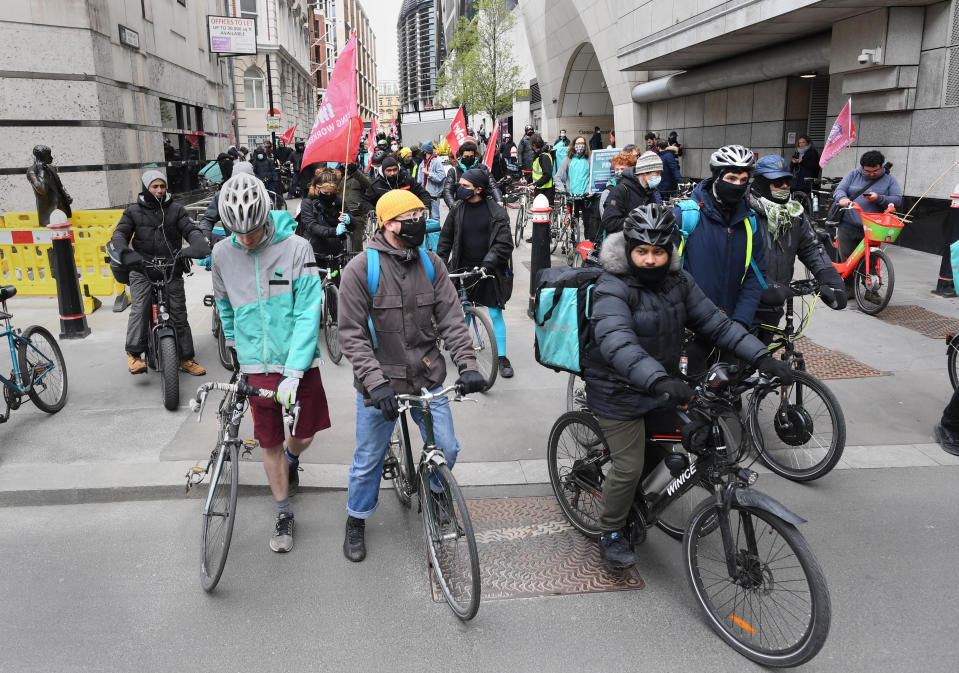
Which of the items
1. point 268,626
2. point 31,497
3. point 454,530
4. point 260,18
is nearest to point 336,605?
point 268,626

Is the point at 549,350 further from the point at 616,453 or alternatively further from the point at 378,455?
the point at 378,455

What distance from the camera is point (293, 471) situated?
4859mm

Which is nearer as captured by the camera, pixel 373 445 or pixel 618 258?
pixel 618 258

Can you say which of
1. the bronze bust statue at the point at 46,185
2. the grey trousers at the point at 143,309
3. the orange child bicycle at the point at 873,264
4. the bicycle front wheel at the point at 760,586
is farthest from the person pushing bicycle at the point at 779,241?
the bronze bust statue at the point at 46,185

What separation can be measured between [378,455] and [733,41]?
1630cm

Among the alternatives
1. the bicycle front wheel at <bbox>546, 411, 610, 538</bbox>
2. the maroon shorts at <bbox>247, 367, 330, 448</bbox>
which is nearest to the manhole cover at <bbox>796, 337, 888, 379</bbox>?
the bicycle front wheel at <bbox>546, 411, 610, 538</bbox>

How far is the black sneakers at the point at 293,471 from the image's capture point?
4.77 metres

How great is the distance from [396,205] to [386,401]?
1.02 m

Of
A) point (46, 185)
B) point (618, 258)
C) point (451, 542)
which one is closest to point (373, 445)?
point (451, 542)

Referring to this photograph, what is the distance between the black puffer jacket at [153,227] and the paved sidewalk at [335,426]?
4.13 ft

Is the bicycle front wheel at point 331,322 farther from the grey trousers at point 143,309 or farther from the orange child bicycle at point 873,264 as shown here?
the orange child bicycle at point 873,264

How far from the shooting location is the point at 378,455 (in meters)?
4.07

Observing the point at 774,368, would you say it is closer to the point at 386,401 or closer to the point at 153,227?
the point at 386,401

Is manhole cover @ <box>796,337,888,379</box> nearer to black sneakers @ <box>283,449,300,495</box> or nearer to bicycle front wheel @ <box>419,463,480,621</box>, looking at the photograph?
bicycle front wheel @ <box>419,463,480,621</box>
